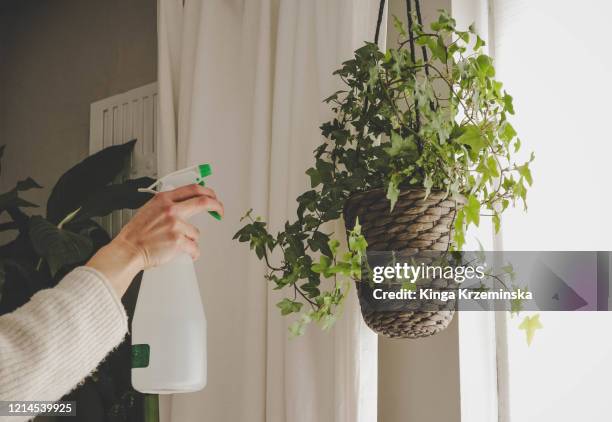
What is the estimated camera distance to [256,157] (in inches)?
59.3

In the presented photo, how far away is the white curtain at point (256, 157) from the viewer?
1299 millimetres

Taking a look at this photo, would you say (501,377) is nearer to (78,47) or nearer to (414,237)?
(414,237)

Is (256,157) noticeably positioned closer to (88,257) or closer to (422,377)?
(88,257)

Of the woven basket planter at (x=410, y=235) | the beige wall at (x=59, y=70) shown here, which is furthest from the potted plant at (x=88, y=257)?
the woven basket planter at (x=410, y=235)

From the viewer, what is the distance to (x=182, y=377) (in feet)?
3.50

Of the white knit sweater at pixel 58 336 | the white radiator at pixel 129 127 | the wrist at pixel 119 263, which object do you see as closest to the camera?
the white knit sweater at pixel 58 336

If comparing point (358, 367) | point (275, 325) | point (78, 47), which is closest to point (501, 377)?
point (358, 367)

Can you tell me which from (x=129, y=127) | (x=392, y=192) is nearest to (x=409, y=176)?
(x=392, y=192)

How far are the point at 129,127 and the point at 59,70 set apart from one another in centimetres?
53

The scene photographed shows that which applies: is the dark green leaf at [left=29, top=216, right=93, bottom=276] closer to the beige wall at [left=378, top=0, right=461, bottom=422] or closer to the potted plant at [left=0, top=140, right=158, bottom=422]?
the potted plant at [left=0, top=140, right=158, bottom=422]

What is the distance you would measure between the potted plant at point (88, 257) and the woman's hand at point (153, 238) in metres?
0.69

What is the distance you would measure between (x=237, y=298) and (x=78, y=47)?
1.34m

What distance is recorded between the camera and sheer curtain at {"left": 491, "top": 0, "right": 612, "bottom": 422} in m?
1.25

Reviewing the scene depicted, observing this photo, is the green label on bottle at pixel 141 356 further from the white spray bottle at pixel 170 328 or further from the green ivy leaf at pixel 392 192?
the green ivy leaf at pixel 392 192
